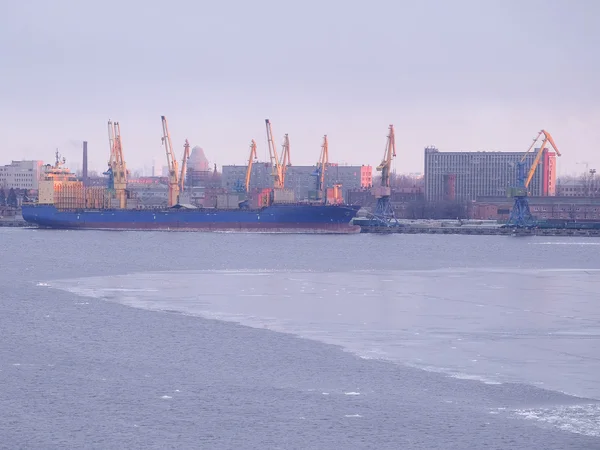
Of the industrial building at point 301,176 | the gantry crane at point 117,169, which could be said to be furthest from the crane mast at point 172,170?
the industrial building at point 301,176

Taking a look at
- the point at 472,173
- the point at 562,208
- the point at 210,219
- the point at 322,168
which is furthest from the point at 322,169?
the point at 472,173

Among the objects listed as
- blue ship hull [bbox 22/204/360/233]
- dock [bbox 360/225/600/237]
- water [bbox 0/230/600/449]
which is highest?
blue ship hull [bbox 22/204/360/233]

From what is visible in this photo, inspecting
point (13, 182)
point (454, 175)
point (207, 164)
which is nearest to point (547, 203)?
point (454, 175)

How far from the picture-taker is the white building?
15088 cm

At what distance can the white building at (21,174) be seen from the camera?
5940 inches

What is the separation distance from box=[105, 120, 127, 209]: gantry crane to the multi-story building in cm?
5983

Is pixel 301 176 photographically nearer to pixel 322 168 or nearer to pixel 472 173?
pixel 472 173

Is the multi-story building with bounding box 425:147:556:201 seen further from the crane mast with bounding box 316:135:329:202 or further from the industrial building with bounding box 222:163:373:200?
the crane mast with bounding box 316:135:329:202

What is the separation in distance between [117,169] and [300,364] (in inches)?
2568

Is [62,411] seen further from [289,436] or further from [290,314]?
[290,314]

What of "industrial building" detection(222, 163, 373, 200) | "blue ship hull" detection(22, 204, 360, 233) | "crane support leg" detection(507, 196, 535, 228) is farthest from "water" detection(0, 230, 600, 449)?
"industrial building" detection(222, 163, 373, 200)

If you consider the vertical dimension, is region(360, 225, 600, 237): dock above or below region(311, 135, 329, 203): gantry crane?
below

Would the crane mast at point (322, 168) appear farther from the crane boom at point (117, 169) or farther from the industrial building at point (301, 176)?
the industrial building at point (301, 176)

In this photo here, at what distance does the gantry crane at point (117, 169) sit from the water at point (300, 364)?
5177cm
